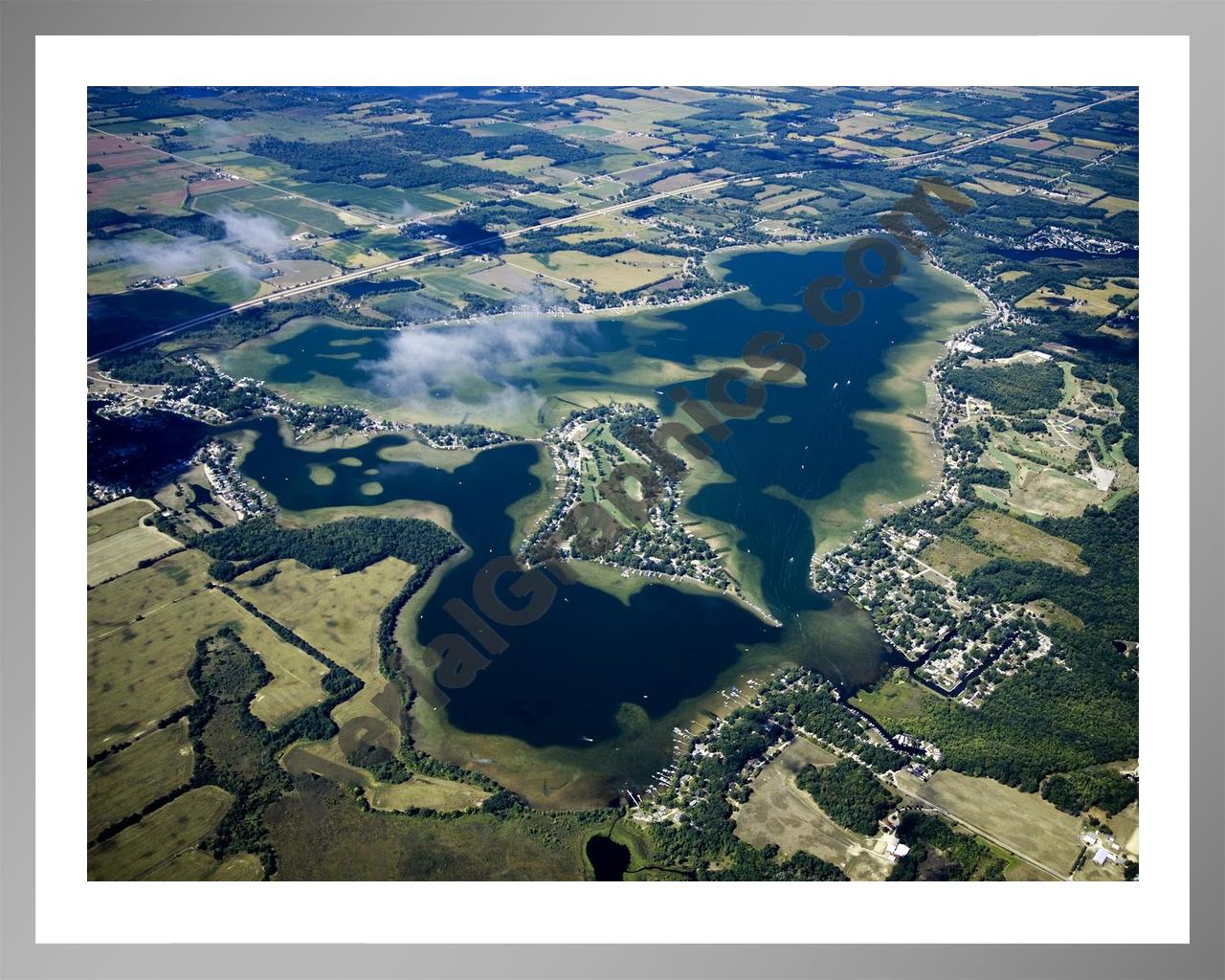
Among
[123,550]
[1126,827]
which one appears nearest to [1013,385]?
[1126,827]

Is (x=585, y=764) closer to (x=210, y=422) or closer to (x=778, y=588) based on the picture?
(x=778, y=588)

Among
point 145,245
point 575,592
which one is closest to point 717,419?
point 575,592

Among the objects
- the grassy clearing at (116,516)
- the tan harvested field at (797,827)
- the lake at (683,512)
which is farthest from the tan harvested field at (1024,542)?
the grassy clearing at (116,516)

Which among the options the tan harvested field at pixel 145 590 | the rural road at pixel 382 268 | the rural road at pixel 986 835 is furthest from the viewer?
the rural road at pixel 382 268

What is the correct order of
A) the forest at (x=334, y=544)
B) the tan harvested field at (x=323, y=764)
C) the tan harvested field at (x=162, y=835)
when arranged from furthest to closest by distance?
1. the forest at (x=334, y=544)
2. the tan harvested field at (x=323, y=764)
3. the tan harvested field at (x=162, y=835)

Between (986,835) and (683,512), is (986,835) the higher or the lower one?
the lower one

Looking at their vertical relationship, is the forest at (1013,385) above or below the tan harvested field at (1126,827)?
above

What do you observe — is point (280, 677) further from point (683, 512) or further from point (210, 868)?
point (683, 512)

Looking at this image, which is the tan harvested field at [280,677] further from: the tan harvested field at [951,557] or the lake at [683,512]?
the tan harvested field at [951,557]
